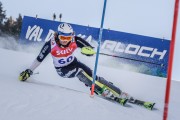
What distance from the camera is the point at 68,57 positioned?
5129mm

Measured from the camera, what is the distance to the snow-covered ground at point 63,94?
10.2 ft

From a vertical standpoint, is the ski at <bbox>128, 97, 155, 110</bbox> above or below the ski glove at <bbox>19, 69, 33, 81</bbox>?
below

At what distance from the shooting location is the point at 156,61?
5.34 meters

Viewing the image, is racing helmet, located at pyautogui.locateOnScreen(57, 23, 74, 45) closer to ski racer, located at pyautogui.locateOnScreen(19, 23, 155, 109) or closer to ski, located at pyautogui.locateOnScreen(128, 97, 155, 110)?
ski racer, located at pyautogui.locateOnScreen(19, 23, 155, 109)

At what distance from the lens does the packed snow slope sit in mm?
3111

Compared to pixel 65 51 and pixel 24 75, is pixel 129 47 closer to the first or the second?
pixel 65 51

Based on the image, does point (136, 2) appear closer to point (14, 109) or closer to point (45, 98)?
point (45, 98)

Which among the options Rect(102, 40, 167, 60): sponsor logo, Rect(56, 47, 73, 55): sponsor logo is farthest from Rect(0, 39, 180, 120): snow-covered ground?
Rect(102, 40, 167, 60): sponsor logo

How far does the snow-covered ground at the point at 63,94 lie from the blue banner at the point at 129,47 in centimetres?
16

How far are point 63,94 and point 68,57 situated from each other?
3.39 feet

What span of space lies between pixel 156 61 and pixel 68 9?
200 cm

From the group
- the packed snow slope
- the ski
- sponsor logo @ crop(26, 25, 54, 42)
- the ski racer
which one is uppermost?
sponsor logo @ crop(26, 25, 54, 42)

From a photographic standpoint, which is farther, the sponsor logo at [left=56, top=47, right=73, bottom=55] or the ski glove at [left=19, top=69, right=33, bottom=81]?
the sponsor logo at [left=56, top=47, right=73, bottom=55]

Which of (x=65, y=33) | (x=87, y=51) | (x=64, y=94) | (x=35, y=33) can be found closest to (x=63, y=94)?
(x=64, y=94)
